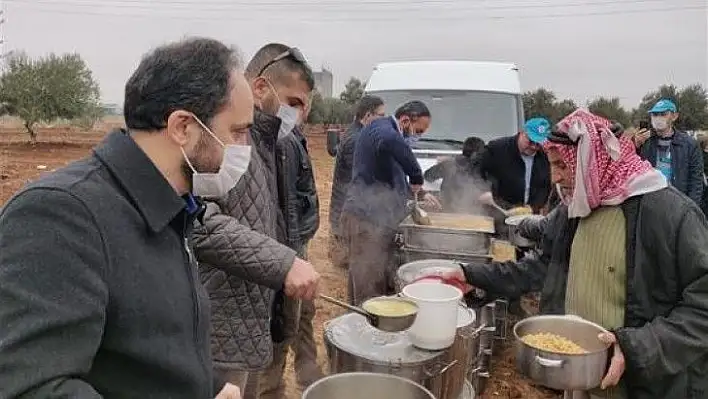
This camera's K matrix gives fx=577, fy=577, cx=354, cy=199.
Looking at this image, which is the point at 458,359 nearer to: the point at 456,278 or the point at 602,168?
the point at 456,278

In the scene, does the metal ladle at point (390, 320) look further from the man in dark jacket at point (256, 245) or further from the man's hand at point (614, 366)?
the man's hand at point (614, 366)

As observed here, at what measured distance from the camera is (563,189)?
275 centimetres

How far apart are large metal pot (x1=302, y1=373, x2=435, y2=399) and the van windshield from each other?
566 centimetres

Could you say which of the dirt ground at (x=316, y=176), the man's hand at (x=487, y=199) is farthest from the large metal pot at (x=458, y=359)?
the man's hand at (x=487, y=199)

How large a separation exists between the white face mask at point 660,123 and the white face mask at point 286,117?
5.86 meters

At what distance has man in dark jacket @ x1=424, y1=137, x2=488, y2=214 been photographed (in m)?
6.38

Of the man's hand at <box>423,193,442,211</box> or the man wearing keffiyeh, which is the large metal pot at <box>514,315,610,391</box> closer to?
the man wearing keffiyeh

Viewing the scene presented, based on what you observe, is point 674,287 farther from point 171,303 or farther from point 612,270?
point 171,303

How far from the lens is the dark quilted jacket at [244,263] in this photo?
2.30 meters

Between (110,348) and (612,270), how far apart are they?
6.61 ft

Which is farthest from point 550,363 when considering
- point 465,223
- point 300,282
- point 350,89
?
point 350,89

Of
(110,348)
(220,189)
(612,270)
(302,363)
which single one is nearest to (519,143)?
(302,363)

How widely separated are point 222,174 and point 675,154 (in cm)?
719

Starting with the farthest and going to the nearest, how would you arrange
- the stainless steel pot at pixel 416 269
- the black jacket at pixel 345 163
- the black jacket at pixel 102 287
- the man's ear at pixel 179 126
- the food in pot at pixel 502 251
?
the black jacket at pixel 345 163 → the food in pot at pixel 502 251 → the stainless steel pot at pixel 416 269 → the man's ear at pixel 179 126 → the black jacket at pixel 102 287
